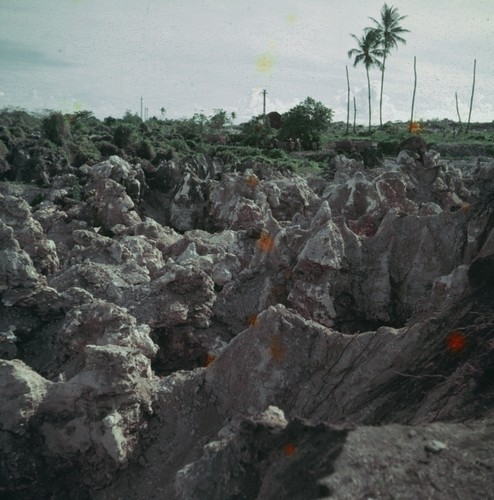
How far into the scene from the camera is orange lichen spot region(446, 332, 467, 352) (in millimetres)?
4641

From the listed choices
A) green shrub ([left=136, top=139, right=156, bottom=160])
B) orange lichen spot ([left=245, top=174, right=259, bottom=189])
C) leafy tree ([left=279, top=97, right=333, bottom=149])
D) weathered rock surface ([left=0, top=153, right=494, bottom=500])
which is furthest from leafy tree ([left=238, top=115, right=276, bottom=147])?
weathered rock surface ([left=0, top=153, right=494, bottom=500])

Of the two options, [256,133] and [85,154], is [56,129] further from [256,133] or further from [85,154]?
[256,133]

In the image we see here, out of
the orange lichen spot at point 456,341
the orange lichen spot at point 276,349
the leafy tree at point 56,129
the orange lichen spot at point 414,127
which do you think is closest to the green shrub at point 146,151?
the leafy tree at point 56,129

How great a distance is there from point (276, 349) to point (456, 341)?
1885 millimetres

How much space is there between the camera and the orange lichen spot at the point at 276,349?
5762mm

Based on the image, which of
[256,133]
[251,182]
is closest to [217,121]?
[256,133]

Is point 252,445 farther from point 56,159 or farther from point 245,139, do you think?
point 245,139

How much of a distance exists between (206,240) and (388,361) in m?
8.89

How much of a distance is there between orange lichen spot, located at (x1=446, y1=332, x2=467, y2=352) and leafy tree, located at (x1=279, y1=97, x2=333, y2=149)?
38441mm

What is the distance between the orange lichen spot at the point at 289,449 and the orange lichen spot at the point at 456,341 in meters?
1.99

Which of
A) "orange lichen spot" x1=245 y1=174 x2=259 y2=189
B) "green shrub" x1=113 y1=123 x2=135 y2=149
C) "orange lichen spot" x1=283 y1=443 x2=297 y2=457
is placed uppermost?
"green shrub" x1=113 y1=123 x2=135 y2=149

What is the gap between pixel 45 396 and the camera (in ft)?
18.1

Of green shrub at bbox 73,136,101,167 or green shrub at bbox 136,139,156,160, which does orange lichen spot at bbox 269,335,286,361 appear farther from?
green shrub at bbox 136,139,156,160

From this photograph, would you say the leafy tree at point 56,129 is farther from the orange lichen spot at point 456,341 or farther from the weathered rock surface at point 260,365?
the orange lichen spot at point 456,341
